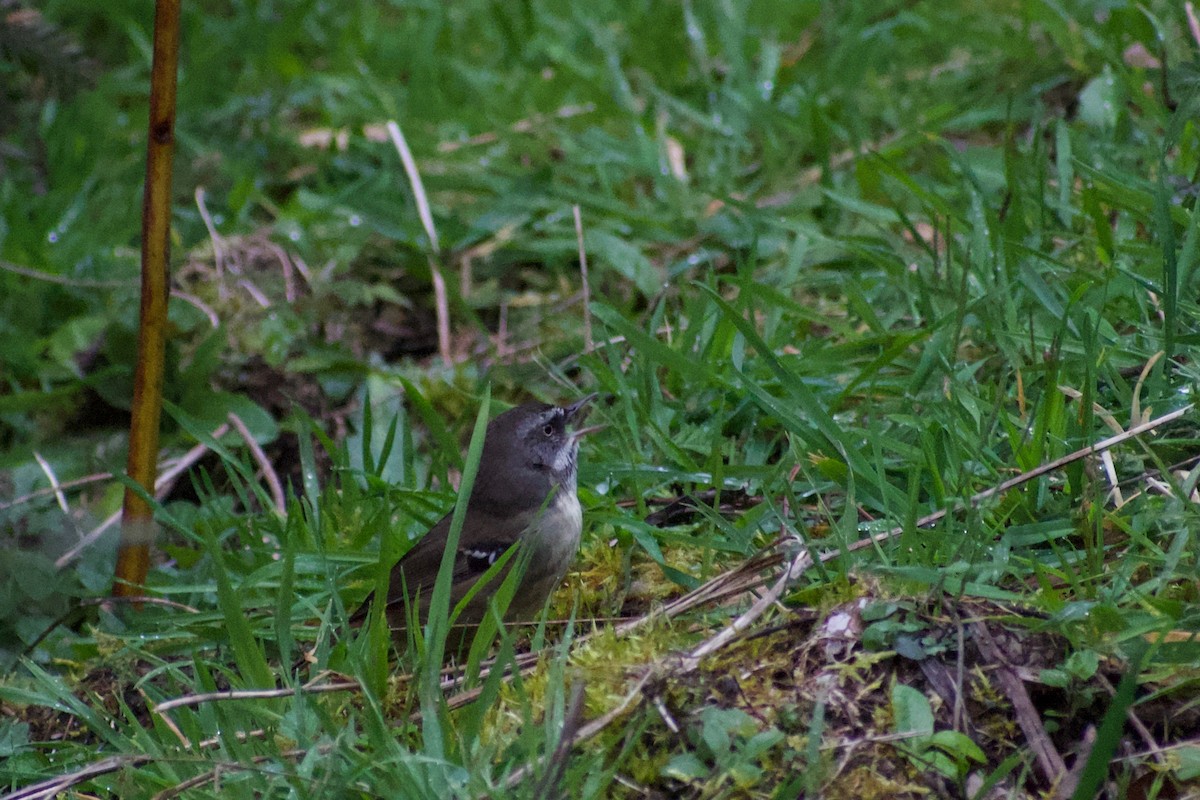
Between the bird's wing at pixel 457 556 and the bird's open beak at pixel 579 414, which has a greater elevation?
the bird's open beak at pixel 579 414

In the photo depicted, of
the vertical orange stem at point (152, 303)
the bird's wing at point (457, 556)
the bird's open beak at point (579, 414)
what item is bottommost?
the bird's wing at point (457, 556)

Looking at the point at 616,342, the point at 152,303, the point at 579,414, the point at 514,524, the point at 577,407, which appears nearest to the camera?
the point at 152,303

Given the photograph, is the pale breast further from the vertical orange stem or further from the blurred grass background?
the vertical orange stem

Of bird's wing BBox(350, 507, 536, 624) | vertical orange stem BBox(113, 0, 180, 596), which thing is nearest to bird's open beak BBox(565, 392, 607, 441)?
bird's wing BBox(350, 507, 536, 624)

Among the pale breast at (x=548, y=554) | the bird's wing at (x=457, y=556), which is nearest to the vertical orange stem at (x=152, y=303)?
the bird's wing at (x=457, y=556)

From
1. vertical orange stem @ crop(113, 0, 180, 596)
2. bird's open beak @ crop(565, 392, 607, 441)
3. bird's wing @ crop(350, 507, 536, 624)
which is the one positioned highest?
vertical orange stem @ crop(113, 0, 180, 596)

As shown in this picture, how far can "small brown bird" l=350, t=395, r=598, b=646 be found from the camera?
3662mm

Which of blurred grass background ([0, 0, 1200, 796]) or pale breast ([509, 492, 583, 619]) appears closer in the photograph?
blurred grass background ([0, 0, 1200, 796])

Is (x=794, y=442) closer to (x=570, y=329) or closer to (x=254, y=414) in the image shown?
(x=570, y=329)

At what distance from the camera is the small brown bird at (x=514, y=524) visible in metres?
3.66

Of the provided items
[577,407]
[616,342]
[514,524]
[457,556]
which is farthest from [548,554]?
[616,342]

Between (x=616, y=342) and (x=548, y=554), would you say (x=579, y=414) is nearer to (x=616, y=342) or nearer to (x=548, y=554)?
(x=616, y=342)

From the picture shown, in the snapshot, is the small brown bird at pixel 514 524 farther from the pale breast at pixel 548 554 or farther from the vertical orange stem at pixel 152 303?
the vertical orange stem at pixel 152 303

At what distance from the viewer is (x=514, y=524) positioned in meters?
4.00
